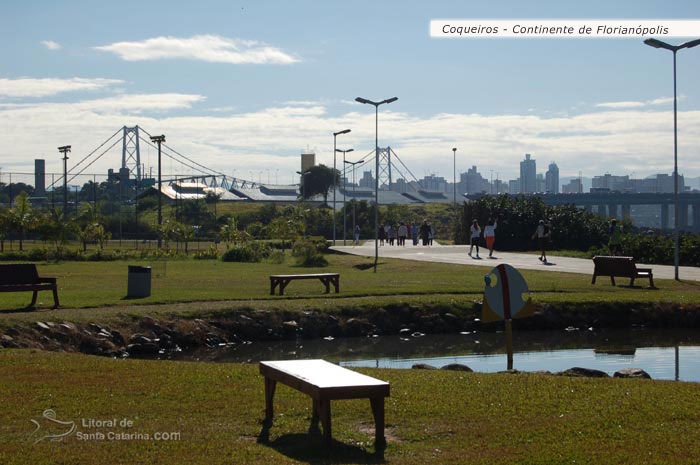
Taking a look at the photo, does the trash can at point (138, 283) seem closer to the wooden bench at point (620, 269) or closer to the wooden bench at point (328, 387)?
the wooden bench at point (620, 269)

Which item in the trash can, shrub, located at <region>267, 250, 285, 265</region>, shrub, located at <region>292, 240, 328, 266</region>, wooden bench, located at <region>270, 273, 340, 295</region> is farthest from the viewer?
shrub, located at <region>267, 250, 285, 265</region>

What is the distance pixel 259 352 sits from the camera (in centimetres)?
1689

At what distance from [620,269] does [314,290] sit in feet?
28.0

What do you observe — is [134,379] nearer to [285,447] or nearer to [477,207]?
[285,447]

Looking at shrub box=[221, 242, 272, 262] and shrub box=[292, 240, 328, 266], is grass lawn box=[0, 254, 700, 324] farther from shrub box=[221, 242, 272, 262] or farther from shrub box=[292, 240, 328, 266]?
shrub box=[221, 242, 272, 262]

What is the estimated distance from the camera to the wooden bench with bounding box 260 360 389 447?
732 centimetres

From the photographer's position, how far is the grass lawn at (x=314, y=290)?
19828mm

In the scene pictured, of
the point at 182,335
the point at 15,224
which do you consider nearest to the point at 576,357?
the point at 182,335

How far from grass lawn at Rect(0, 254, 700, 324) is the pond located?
183 cm

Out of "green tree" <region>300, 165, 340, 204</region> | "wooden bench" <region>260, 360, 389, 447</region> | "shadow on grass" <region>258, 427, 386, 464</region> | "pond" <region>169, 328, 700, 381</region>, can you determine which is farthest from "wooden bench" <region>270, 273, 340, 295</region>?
"green tree" <region>300, 165, 340, 204</region>

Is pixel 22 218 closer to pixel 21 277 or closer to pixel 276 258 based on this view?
pixel 276 258

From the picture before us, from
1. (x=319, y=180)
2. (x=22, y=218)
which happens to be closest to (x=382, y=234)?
(x=22, y=218)

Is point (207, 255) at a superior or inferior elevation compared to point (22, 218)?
inferior

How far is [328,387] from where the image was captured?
7.30 metres
